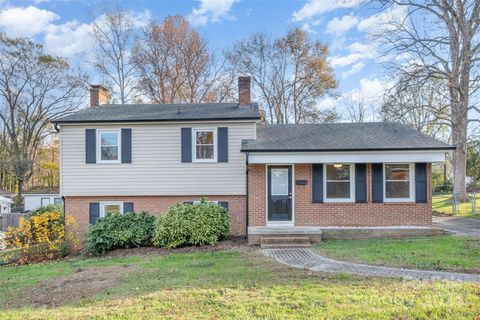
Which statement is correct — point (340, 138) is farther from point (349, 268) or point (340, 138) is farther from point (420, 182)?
point (349, 268)

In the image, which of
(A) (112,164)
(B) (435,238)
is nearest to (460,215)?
(B) (435,238)

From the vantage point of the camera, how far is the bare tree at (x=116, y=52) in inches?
1170

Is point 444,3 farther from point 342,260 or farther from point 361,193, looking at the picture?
point 342,260

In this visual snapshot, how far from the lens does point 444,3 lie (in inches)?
630

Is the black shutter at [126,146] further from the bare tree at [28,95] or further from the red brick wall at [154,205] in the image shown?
the bare tree at [28,95]

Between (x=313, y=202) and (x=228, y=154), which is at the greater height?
(x=228, y=154)

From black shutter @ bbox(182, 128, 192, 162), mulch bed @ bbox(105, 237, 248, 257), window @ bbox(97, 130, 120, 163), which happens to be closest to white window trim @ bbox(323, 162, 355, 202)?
mulch bed @ bbox(105, 237, 248, 257)

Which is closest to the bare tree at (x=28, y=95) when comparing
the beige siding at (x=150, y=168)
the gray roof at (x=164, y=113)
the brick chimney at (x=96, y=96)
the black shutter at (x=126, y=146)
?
the brick chimney at (x=96, y=96)

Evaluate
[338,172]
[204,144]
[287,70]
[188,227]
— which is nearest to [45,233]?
[188,227]

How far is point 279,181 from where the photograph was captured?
12.1 meters

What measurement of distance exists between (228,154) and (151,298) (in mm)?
7653

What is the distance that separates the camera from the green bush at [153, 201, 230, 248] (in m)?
10.6

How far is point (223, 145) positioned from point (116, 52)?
22.8 meters

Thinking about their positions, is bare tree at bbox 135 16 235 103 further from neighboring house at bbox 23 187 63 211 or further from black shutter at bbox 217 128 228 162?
black shutter at bbox 217 128 228 162
